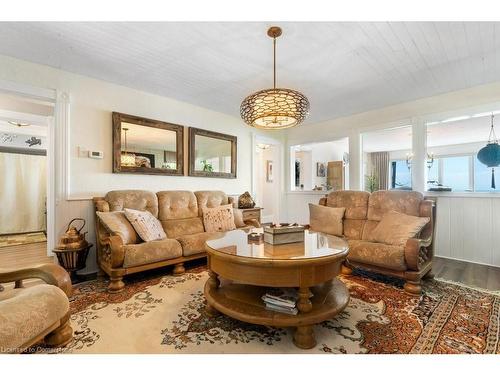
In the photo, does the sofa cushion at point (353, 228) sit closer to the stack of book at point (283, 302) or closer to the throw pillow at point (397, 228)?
the throw pillow at point (397, 228)

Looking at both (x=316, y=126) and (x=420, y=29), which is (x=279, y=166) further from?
(x=420, y=29)

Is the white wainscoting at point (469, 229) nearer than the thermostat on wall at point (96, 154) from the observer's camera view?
No

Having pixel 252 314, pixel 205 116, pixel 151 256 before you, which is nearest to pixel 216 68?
pixel 205 116

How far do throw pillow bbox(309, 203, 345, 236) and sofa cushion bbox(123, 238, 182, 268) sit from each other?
6.06 feet

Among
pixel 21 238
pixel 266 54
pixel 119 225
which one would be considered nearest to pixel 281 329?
pixel 119 225

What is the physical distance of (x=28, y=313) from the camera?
3.91ft

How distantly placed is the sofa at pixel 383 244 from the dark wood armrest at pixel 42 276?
8.31 ft

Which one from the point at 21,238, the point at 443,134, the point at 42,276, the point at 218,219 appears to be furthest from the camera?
the point at 443,134

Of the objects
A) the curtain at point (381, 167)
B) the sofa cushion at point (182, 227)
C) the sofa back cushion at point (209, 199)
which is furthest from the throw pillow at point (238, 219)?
the curtain at point (381, 167)

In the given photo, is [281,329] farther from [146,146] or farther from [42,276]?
[146,146]

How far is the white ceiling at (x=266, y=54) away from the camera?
2.10 meters

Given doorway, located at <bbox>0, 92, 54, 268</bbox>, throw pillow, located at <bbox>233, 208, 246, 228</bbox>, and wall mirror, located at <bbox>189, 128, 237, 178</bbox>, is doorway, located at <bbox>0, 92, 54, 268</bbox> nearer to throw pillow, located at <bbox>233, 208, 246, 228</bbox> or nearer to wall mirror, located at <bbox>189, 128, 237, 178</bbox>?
wall mirror, located at <bbox>189, 128, 237, 178</bbox>

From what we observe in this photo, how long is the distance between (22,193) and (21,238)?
1.17m
